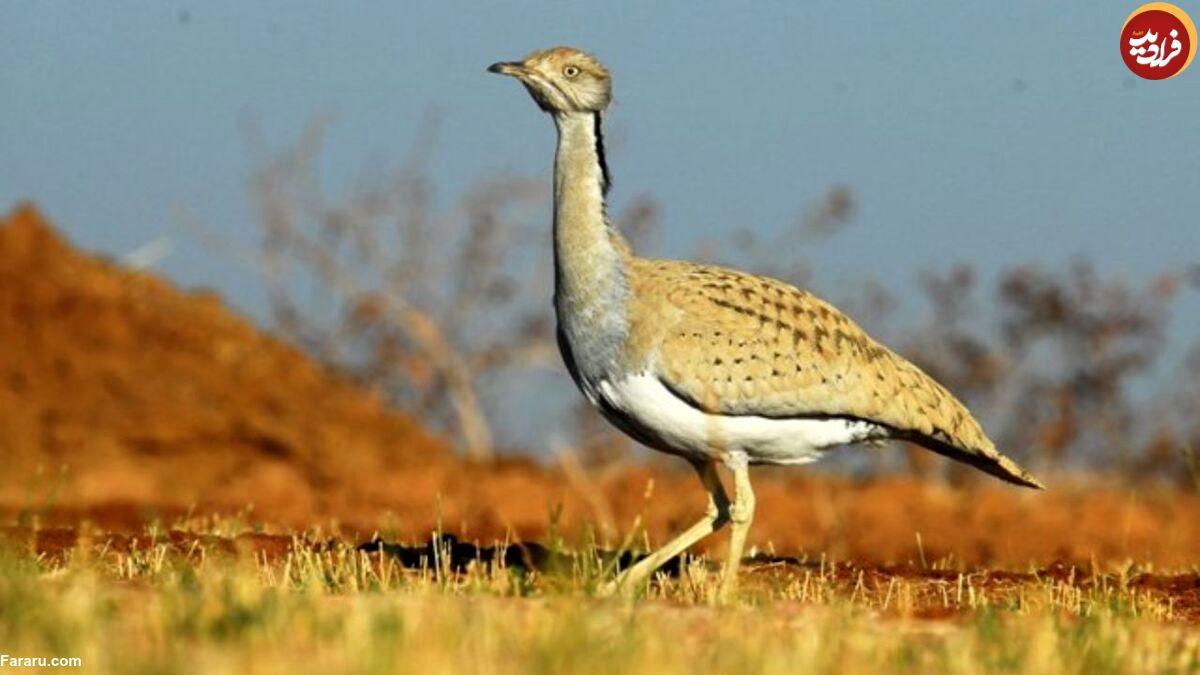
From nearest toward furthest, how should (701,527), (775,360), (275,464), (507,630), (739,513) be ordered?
(507,630)
(775,360)
(739,513)
(701,527)
(275,464)

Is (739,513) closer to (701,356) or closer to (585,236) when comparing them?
(701,356)

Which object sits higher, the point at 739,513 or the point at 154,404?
the point at 154,404

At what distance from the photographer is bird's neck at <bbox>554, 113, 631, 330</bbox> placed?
27.2 ft

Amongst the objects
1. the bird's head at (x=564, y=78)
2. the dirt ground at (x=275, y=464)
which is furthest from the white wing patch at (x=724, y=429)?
the dirt ground at (x=275, y=464)

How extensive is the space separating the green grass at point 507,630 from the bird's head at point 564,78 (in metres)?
2.13

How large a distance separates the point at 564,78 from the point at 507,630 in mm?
3529

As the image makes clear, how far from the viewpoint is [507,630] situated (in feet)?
18.4

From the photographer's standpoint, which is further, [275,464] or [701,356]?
[275,464]

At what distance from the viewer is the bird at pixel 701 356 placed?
8.16 m

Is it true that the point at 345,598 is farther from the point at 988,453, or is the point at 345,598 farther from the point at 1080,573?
the point at 1080,573

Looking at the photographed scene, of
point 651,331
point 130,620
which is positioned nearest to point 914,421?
point 651,331

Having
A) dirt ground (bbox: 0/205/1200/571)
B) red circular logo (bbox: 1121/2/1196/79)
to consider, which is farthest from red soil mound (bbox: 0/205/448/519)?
red circular logo (bbox: 1121/2/1196/79)

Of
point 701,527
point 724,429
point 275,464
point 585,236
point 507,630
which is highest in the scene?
point 275,464

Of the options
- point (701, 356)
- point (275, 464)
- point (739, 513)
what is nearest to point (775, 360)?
point (701, 356)
